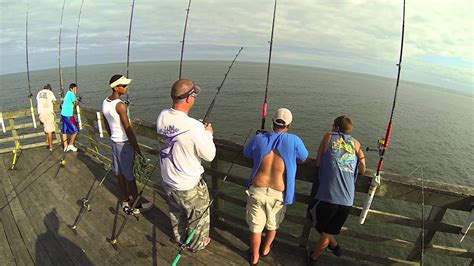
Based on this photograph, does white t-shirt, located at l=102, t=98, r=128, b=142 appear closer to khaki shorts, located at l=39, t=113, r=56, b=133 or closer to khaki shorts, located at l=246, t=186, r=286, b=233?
khaki shorts, located at l=246, t=186, r=286, b=233

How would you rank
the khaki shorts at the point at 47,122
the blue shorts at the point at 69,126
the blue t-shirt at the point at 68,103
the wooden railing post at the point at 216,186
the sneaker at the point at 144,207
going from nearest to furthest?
the wooden railing post at the point at 216,186, the sneaker at the point at 144,207, the blue t-shirt at the point at 68,103, the blue shorts at the point at 69,126, the khaki shorts at the point at 47,122

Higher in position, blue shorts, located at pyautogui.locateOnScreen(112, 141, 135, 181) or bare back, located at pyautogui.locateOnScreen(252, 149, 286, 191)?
bare back, located at pyautogui.locateOnScreen(252, 149, 286, 191)

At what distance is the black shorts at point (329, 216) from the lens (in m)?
3.27

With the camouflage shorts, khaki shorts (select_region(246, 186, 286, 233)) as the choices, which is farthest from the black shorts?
the camouflage shorts

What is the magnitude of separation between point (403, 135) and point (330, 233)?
35.7m

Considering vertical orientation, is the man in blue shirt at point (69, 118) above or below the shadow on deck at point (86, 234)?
above

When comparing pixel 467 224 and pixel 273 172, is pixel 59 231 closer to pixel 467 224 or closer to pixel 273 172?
pixel 273 172

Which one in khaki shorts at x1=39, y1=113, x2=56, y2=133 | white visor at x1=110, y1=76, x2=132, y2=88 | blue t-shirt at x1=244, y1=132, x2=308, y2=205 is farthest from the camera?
khaki shorts at x1=39, y1=113, x2=56, y2=133

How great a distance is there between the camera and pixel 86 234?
4.14 meters

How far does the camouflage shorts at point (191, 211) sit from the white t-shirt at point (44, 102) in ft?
20.6

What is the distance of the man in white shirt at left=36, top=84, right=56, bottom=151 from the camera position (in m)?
7.57

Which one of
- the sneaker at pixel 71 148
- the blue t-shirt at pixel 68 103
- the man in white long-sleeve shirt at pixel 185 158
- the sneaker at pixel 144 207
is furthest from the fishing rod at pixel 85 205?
the blue t-shirt at pixel 68 103

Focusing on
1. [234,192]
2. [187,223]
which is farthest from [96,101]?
[187,223]

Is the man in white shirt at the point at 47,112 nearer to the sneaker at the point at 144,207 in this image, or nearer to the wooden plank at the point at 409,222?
the sneaker at the point at 144,207
